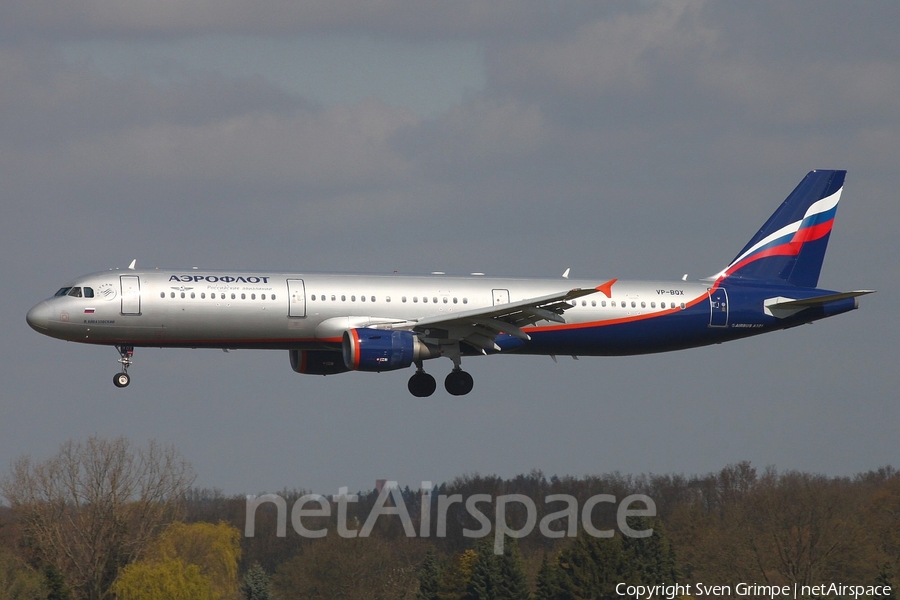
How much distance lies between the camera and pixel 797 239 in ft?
198

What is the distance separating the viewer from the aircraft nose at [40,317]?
49.9 m

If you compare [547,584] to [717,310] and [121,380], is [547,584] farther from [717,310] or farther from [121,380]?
[121,380]

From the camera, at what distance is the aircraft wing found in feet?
163

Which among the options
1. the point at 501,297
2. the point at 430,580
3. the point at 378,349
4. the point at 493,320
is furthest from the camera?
the point at 430,580

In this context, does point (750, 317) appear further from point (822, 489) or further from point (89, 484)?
point (89, 484)

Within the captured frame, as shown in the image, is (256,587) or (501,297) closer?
(501,297)

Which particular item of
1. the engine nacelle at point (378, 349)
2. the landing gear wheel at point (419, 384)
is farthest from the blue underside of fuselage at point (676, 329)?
the engine nacelle at point (378, 349)

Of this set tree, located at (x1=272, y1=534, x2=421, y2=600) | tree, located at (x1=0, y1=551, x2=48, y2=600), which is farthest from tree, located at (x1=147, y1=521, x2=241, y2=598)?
tree, located at (x1=0, y1=551, x2=48, y2=600)

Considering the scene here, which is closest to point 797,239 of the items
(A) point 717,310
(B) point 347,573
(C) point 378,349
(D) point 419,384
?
(A) point 717,310

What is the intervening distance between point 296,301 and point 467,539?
39.2m

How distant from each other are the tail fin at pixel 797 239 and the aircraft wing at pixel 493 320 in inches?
403

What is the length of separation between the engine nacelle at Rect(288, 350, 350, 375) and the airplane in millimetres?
40

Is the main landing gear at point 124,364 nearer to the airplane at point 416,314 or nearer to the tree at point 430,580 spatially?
the airplane at point 416,314

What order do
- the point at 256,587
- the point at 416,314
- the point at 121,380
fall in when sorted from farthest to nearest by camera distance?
the point at 256,587 < the point at 416,314 < the point at 121,380
